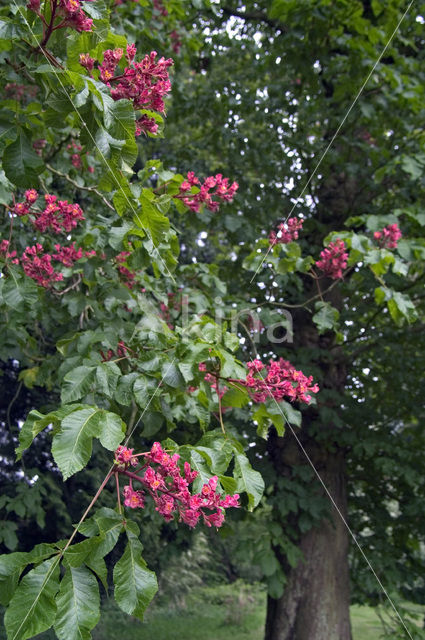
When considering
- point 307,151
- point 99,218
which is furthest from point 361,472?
point 99,218

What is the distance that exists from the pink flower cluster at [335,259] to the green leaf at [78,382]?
1363mm

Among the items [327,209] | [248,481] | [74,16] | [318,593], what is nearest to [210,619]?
[318,593]

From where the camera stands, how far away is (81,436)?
139cm

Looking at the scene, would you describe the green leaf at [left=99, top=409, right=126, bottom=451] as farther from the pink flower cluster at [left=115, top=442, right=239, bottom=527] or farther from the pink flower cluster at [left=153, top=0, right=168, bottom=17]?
the pink flower cluster at [left=153, top=0, right=168, bottom=17]

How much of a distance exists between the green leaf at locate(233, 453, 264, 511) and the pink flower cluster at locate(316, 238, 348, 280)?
1.42 metres

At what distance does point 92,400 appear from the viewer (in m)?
2.14

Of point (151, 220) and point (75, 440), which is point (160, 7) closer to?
point (151, 220)

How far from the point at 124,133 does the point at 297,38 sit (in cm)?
333

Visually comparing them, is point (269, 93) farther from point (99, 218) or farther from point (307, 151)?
point (99, 218)

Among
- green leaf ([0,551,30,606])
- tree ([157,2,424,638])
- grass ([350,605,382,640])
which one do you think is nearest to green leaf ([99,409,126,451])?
green leaf ([0,551,30,606])

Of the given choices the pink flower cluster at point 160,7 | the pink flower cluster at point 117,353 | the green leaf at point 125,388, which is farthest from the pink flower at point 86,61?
the pink flower cluster at point 160,7

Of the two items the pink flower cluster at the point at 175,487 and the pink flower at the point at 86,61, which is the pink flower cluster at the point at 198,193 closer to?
the pink flower at the point at 86,61

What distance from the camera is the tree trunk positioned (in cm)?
472

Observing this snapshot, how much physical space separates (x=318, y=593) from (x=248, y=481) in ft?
11.9
